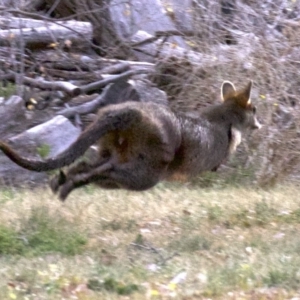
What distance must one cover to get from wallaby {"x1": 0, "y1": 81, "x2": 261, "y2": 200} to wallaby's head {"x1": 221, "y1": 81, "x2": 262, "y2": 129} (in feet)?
2.52

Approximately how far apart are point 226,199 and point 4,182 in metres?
2.98

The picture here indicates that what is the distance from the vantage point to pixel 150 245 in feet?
23.9

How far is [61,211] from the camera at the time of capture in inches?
320

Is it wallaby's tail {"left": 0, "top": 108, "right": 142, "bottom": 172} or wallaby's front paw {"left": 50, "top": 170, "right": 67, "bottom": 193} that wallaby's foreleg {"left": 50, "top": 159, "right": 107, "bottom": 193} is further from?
wallaby's tail {"left": 0, "top": 108, "right": 142, "bottom": 172}

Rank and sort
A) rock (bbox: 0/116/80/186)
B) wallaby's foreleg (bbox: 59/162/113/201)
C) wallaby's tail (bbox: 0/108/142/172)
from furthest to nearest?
1. rock (bbox: 0/116/80/186)
2. wallaby's foreleg (bbox: 59/162/113/201)
3. wallaby's tail (bbox: 0/108/142/172)

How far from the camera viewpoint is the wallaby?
7.49 meters

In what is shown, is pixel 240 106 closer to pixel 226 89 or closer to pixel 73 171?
pixel 226 89

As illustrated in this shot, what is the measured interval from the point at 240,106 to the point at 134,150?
2.01m

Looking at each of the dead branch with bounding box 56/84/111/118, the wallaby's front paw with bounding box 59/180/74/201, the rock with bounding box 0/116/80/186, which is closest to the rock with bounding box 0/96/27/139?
the rock with bounding box 0/116/80/186

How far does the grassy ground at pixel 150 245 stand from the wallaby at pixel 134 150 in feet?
1.40

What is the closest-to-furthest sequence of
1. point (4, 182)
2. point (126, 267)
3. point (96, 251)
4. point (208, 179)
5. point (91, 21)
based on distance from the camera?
point (126, 267) < point (96, 251) < point (4, 182) < point (208, 179) < point (91, 21)

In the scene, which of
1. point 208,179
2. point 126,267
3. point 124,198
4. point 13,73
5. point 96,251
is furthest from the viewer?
point 13,73

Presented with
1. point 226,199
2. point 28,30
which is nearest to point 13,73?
point 28,30

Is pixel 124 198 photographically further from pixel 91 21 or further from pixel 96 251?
pixel 91 21
